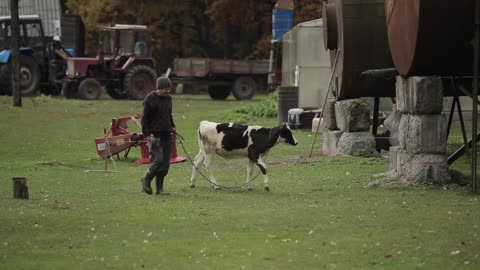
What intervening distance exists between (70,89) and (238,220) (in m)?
35.3

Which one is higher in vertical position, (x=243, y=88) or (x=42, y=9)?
(x=42, y=9)

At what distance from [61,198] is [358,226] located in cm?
526

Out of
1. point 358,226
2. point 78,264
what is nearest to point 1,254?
point 78,264

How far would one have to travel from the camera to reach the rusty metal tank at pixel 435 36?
50.8ft

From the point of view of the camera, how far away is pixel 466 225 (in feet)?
40.5

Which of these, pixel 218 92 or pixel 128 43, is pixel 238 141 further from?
pixel 218 92

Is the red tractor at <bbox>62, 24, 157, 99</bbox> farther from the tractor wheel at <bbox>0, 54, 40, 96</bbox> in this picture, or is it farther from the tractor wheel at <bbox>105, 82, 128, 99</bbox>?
the tractor wheel at <bbox>0, 54, 40, 96</bbox>

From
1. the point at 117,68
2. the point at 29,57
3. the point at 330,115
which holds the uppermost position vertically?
the point at 29,57

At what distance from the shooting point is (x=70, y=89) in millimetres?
47406

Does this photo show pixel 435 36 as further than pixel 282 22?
No

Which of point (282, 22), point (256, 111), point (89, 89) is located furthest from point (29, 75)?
point (256, 111)

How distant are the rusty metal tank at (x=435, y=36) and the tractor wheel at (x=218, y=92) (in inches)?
1343

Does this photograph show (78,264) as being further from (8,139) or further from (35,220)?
(8,139)

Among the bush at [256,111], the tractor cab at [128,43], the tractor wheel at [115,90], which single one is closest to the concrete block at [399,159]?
the bush at [256,111]
